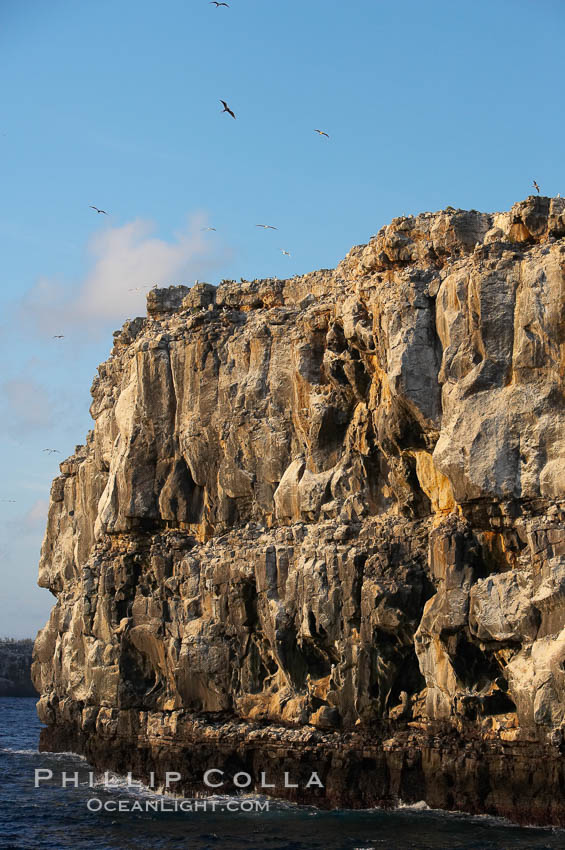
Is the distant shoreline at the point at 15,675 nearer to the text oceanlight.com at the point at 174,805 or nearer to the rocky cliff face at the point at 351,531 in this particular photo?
the rocky cliff face at the point at 351,531

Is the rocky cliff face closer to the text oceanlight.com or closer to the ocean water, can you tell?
the ocean water

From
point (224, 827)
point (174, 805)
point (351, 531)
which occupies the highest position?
point (351, 531)

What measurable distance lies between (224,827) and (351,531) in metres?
12.8

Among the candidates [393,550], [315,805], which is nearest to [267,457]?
[393,550]

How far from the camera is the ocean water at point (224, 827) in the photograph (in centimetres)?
4556

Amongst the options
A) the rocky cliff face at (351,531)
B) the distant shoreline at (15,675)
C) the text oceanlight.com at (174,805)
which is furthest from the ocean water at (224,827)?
the distant shoreline at (15,675)

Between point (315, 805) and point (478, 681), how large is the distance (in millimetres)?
8933

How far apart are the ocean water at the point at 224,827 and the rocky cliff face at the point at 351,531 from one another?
1.18m

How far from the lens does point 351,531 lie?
183 feet

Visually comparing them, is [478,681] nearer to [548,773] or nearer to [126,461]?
[548,773]

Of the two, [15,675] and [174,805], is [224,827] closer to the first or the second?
[174,805]

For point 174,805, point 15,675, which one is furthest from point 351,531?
point 15,675

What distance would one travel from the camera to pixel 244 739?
56.9 meters

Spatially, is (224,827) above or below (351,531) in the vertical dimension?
below
